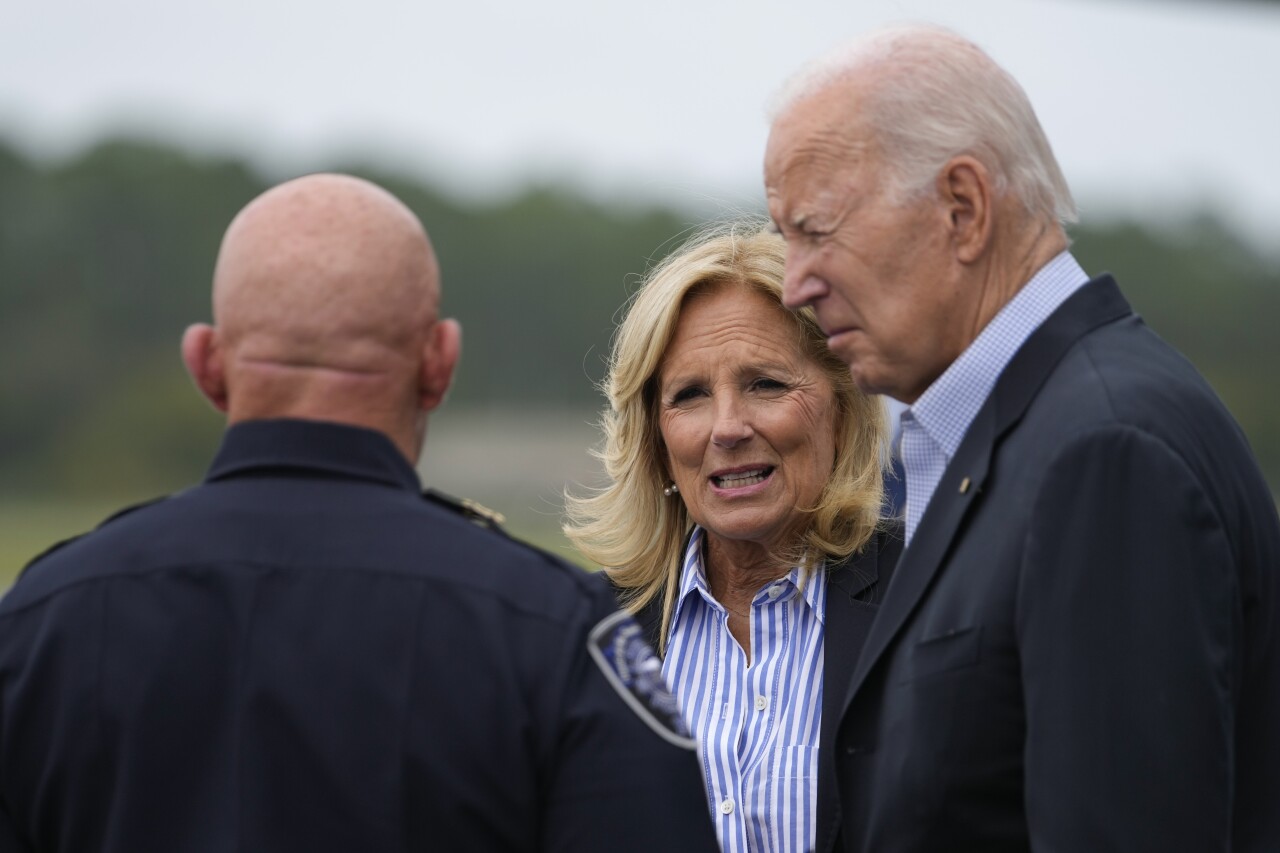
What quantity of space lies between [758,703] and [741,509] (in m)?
0.47

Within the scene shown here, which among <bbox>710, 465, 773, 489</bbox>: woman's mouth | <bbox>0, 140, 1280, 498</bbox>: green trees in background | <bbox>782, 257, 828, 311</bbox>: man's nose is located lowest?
<bbox>0, 140, 1280, 498</bbox>: green trees in background

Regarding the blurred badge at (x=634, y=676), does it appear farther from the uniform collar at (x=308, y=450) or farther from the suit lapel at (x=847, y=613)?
the suit lapel at (x=847, y=613)

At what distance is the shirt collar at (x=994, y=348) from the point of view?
2504 millimetres

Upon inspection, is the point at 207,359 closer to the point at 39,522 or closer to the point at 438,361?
the point at 438,361

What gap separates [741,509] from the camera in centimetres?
362

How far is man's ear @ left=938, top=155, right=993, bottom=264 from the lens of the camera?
8.14 ft

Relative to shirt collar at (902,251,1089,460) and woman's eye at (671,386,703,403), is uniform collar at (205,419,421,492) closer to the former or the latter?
shirt collar at (902,251,1089,460)

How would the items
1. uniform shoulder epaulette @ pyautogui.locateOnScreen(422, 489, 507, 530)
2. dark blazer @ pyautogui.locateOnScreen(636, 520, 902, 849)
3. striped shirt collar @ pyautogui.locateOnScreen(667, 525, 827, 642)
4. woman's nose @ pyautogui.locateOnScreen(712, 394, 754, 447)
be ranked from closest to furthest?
uniform shoulder epaulette @ pyautogui.locateOnScreen(422, 489, 507, 530)
dark blazer @ pyautogui.locateOnScreen(636, 520, 902, 849)
striped shirt collar @ pyautogui.locateOnScreen(667, 525, 827, 642)
woman's nose @ pyautogui.locateOnScreen(712, 394, 754, 447)

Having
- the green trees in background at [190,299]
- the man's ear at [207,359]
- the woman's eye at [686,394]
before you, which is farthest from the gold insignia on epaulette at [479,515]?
the green trees in background at [190,299]

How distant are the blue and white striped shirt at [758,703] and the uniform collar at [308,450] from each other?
137 centimetres

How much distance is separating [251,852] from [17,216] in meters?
59.2

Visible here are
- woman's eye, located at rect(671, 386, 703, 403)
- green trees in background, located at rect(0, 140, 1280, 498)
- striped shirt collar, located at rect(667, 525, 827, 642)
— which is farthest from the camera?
green trees in background, located at rect(0, 140, 1280, 498)

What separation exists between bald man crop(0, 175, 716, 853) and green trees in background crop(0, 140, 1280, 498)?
46.9 meters

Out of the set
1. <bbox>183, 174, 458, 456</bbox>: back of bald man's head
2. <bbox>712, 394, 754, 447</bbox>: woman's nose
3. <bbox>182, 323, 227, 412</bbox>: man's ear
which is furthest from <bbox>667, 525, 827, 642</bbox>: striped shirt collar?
<bbox>182, 323, 227, 412</bbox>: man's ear
